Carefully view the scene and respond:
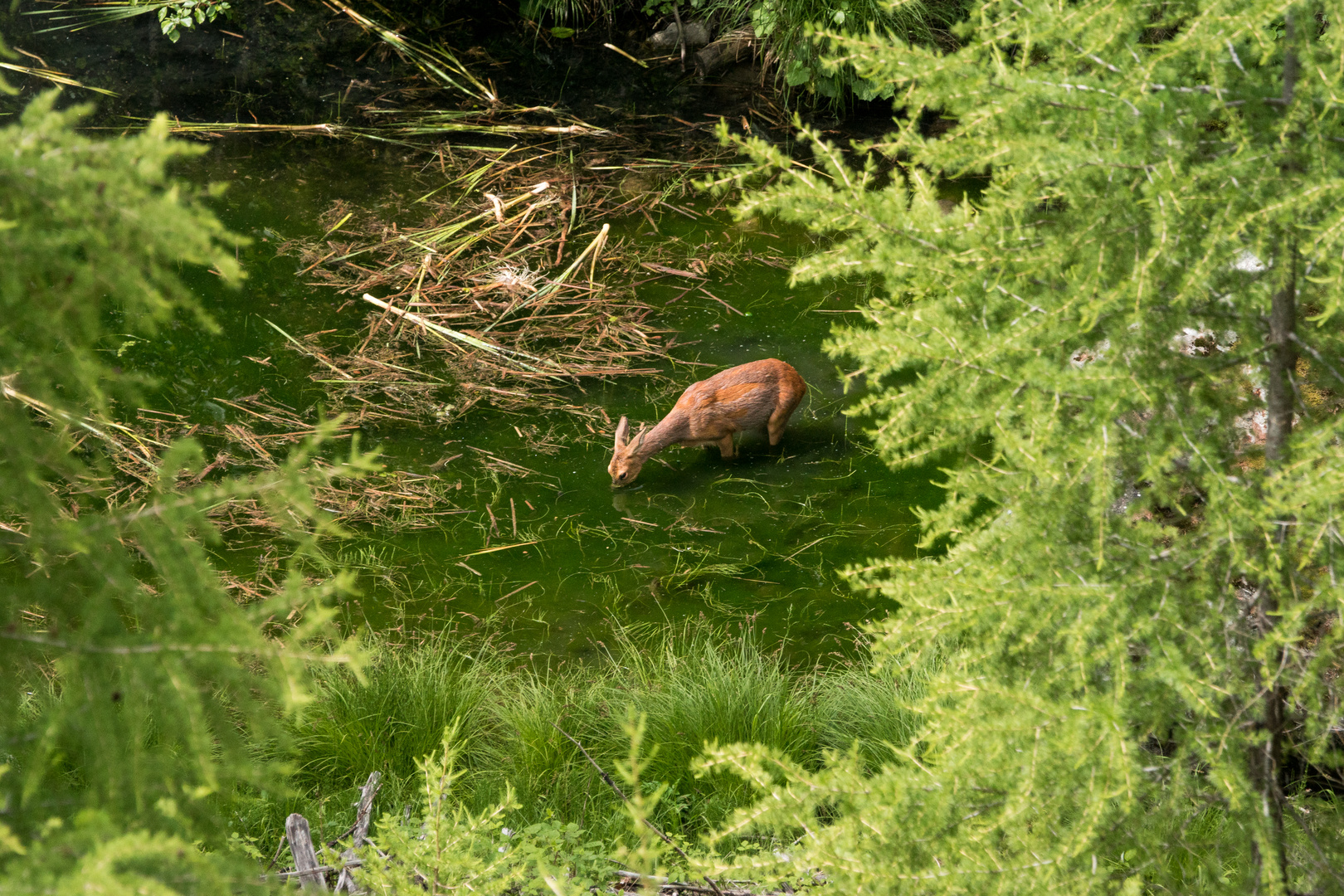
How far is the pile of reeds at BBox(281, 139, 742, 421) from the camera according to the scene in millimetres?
4832

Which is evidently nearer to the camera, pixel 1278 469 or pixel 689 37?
pixel 1278 469

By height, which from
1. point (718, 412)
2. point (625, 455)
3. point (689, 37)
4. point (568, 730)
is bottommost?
point (568, 730)

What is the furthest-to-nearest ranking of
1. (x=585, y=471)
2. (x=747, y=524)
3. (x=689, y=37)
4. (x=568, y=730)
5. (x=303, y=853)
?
(x=689, y=37) < (x=585, y=471) < (x=747, y=524) < (x=568, y=730) < (x=303, y=853)

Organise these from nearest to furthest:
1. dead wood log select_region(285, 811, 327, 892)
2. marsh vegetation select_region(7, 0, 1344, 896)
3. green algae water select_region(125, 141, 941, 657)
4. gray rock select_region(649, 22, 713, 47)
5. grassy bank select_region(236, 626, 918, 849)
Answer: marsh vegetation select_region(7, 0, 1344, 896) < dead wood log select_region(285, 811, 327, 892) < grassy bank select_region(236, 626, 918, 849) < green algae water select_region(125, 141, 941, 657) < gray rock select_region(649, 22, 713, 47)

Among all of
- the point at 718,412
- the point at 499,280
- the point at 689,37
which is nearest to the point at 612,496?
the point at 718,412

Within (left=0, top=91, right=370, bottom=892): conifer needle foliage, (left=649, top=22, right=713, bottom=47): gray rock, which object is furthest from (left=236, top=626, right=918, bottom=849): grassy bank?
(left=649, top=22, right=713, bottom=47): gray rock

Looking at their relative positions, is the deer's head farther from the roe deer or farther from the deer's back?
the deer's back

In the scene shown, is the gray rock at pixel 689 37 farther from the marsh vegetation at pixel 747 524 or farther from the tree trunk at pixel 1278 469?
the tree trunk at pixel 1278 469

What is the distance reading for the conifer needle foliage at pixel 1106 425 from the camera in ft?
5.32

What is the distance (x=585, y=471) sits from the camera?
4445 mm

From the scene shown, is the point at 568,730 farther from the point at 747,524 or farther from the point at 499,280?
the point at 499,280

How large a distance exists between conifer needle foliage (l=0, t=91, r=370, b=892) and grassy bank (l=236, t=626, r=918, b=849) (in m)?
1.78

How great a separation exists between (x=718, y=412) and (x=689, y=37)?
4047 mm

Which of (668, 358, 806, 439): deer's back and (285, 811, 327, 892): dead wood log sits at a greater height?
(668, 358, 806, 439): deer's back
